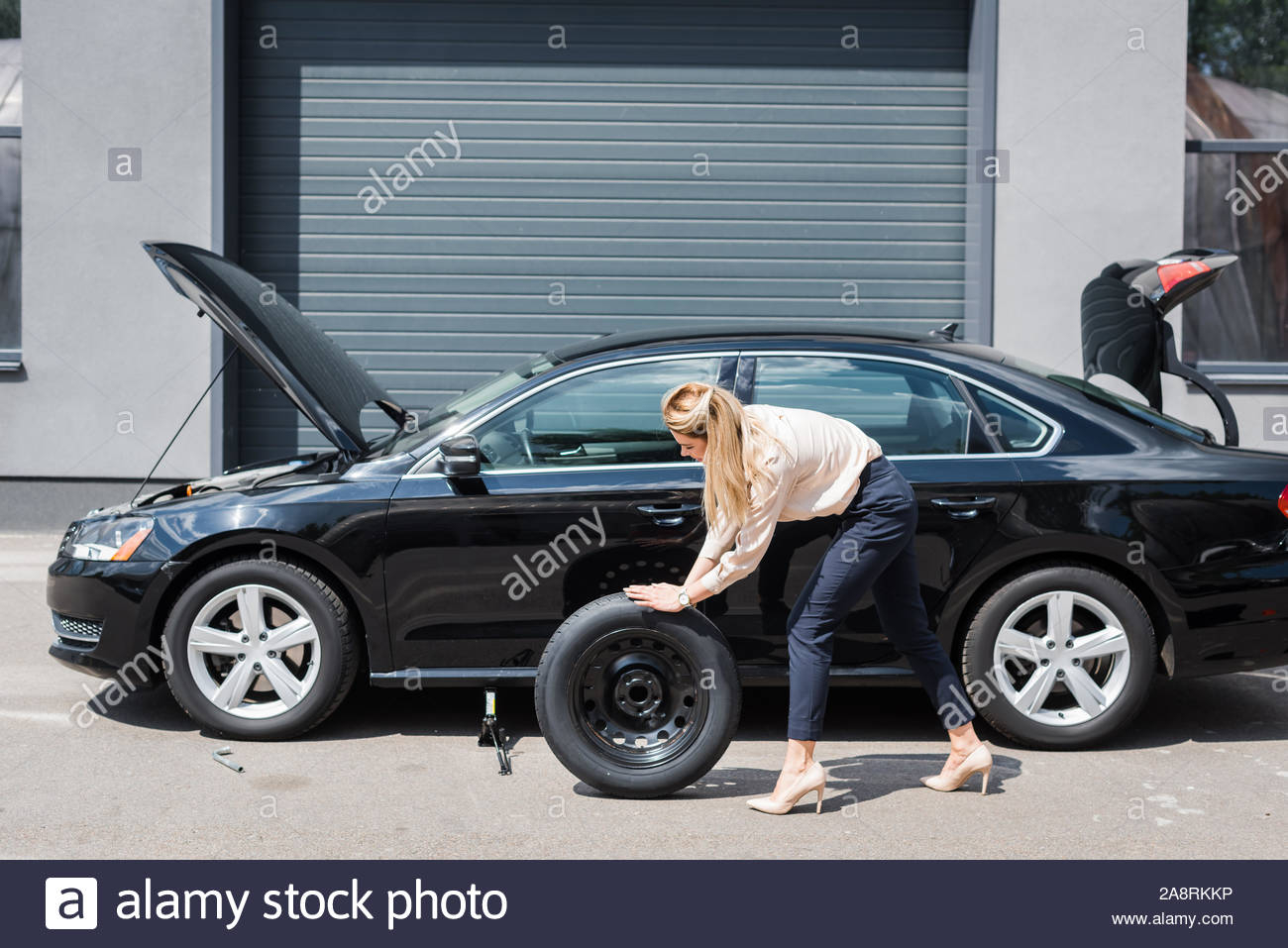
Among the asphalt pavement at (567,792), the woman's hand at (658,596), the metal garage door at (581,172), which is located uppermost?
the metal garage door at (581,172)

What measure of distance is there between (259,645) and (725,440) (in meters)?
2.12

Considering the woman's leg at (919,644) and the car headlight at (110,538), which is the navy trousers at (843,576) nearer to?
the woman's leg at (919,644)

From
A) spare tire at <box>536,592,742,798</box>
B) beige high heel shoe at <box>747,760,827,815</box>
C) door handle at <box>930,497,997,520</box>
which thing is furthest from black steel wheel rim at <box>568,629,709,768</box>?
door handle at <box>930,497,997,520</box>

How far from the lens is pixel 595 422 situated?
5.29 meters

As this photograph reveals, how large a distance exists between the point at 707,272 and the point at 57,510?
17.7 ft

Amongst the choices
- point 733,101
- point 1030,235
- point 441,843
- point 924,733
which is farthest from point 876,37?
point 441,843

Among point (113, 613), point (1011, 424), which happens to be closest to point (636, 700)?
point (1011, 424)

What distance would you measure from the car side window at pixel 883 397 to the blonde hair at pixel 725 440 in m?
1.02

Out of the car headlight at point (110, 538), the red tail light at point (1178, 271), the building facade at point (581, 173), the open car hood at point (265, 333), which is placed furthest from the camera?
the building facade at point (581, 173)

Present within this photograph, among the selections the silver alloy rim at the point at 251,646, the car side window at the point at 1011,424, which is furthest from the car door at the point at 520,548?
the car side window at the point at 1011,424

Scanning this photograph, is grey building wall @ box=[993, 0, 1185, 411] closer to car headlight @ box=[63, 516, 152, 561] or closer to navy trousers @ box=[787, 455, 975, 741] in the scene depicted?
navy trousers @ box=[787, 455, 975, 741]

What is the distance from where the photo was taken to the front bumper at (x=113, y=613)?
5.17 metres

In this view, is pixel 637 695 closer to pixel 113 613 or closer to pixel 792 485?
→ pixel 792 485
